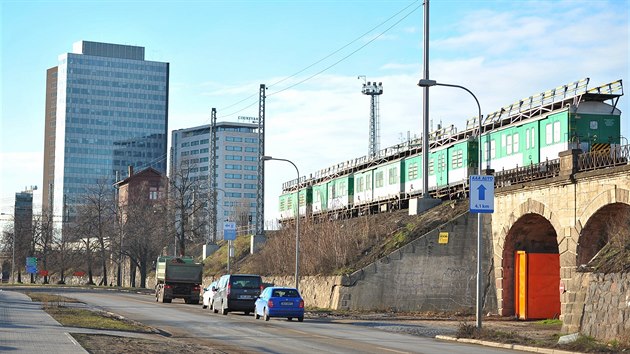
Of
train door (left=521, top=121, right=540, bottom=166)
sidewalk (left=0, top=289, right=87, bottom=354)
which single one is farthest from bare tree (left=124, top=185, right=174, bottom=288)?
sidewalk (left=0, top=289, right=87, bottom=354)

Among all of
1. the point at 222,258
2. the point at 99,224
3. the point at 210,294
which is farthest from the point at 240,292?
the point at 99,224

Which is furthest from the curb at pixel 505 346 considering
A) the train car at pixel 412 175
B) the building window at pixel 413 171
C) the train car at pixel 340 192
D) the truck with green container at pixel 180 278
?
the train car at pixel 340 192

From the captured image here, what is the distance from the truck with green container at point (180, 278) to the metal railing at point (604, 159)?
1045 inches

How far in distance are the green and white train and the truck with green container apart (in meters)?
8.15

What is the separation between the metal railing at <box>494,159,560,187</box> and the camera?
40.3m

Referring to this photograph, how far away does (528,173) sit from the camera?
4206 centimetres

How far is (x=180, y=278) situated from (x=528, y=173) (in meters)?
23.5

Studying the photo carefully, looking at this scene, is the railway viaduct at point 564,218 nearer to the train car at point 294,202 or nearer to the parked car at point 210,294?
the parked car at point 210,294

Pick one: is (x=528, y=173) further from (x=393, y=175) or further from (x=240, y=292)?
(x=393, y=175)

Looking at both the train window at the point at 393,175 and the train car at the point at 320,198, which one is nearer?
the train window at the point at 393,175

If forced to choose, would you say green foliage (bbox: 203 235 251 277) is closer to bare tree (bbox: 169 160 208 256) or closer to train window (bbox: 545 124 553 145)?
bare tree (bbox: 169 160 208 256)

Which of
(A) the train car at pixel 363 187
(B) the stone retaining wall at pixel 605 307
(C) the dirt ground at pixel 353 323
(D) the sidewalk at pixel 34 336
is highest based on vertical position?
(A) the train car at pixel 363 187

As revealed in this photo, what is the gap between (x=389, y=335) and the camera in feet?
102

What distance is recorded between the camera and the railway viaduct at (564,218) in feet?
112
